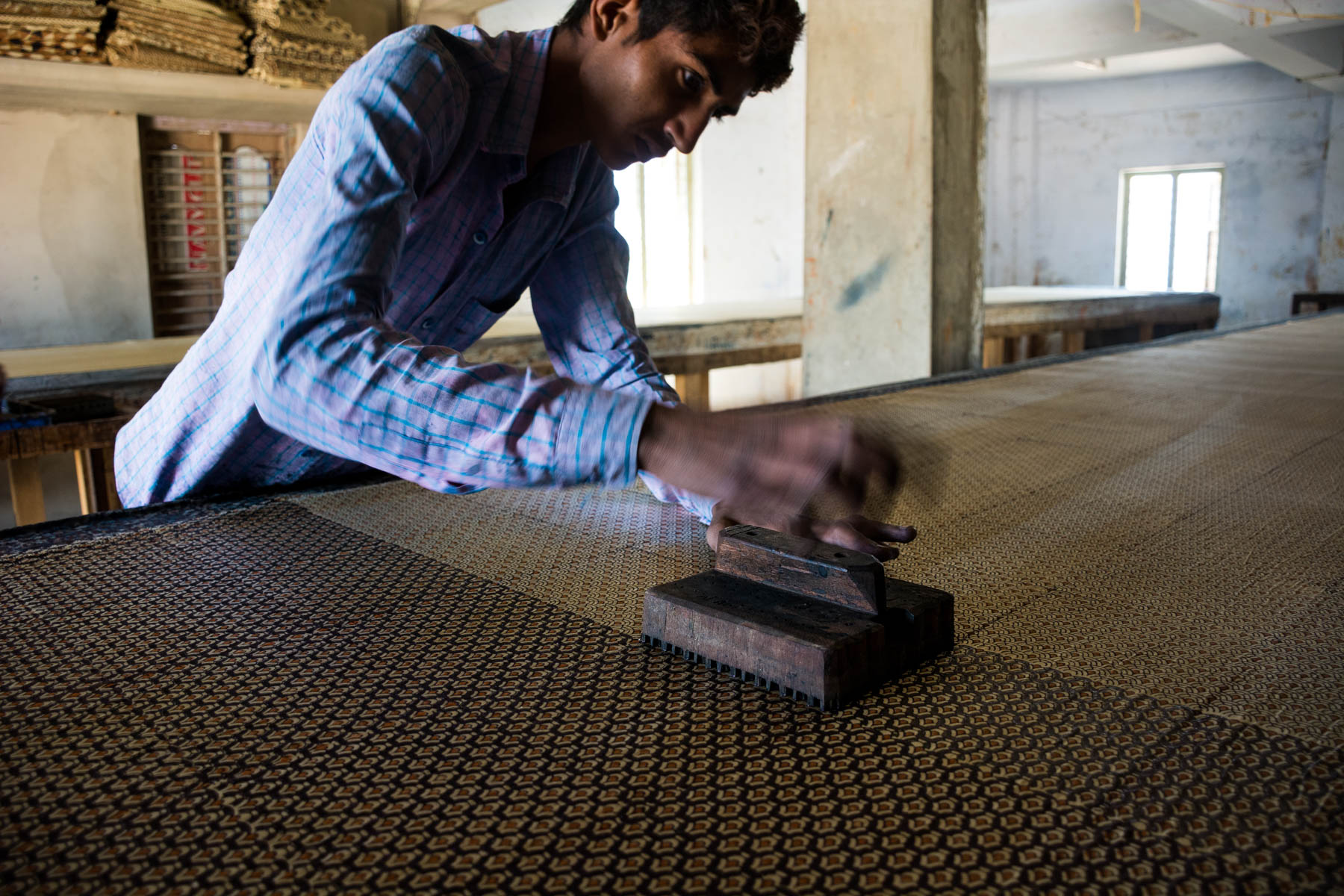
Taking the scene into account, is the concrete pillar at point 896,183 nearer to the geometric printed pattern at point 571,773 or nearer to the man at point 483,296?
the man at point 483,296

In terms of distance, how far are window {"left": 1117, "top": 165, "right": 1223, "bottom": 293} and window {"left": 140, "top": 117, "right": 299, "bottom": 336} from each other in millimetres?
10642

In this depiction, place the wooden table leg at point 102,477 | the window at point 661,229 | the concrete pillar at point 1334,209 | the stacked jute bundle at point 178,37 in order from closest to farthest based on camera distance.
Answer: the wooden table leg at point 102,477
the stacked jute bundle at point 178,37
the window at point 661,229
the concrete pillar at point 1334,209

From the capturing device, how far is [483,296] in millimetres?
1525

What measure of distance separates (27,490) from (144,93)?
2400 millimetres

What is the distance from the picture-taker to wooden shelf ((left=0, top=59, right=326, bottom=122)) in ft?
14.5

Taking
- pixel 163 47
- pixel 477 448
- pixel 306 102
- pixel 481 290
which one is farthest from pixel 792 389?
pixel 477 448

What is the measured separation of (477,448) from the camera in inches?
32.9

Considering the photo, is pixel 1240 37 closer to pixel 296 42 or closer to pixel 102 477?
pixel 296 42

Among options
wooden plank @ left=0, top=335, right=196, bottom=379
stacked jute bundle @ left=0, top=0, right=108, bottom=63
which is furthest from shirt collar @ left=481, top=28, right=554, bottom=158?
stacked jute bundle @ left=0, top=0, right=108, bottom=63

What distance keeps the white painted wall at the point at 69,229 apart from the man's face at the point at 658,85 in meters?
5.20

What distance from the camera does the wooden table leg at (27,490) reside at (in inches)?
128

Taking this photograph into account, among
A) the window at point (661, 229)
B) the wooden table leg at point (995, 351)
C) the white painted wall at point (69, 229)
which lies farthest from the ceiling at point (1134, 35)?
the white painted wall at point (69, 229)

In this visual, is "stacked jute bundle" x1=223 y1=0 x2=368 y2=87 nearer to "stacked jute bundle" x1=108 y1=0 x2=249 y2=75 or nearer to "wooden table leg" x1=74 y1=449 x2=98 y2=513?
"stacked jute bundle" x1=108 y1=0 x2=249 y2=75

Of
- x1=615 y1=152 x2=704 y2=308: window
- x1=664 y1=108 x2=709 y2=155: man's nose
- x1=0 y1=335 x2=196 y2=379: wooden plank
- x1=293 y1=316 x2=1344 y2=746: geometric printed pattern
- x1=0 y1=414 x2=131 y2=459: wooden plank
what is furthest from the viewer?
x1=615 y1=152 x2=704 y2=308: window
